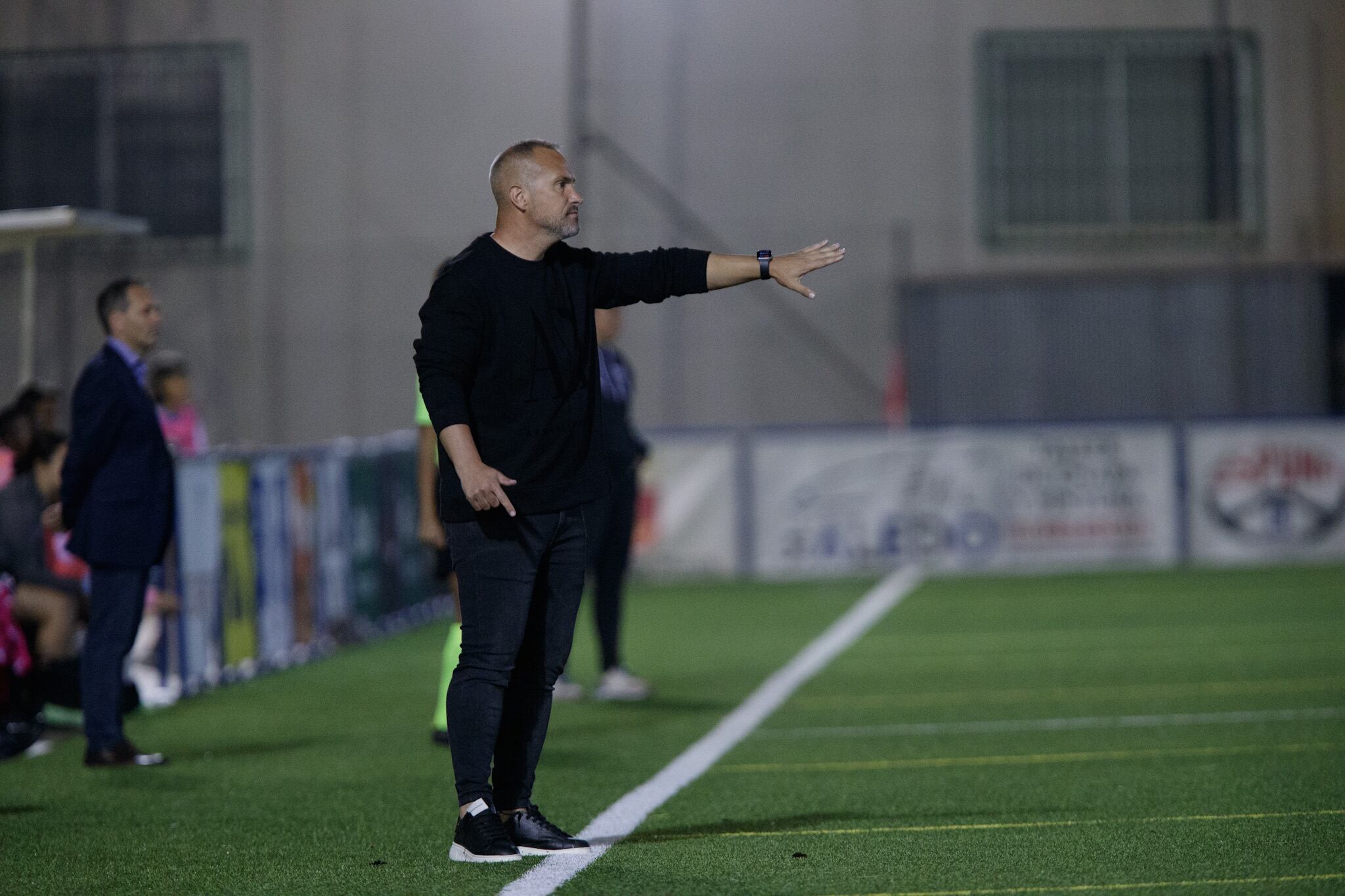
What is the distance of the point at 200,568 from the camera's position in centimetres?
1046

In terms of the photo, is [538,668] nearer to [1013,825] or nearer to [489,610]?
[489,610]

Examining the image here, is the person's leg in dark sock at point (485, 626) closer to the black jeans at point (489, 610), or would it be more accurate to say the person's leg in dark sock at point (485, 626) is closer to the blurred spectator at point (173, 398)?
the black jeans at point (489, 610)

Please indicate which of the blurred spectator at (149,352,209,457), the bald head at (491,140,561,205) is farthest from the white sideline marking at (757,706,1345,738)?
the blurred spectator at (149,352,209,457)

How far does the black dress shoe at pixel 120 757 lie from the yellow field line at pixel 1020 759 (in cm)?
226

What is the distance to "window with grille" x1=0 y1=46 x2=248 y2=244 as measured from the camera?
19.6 m

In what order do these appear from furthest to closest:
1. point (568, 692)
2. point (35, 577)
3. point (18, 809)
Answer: point (568, 692) < point (35, 577) < point (18, 809)

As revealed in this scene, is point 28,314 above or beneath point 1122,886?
above

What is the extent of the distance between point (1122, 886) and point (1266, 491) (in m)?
12.6

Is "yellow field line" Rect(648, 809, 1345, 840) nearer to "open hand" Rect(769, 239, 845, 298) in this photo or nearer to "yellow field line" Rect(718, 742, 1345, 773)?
"yellow field line" Rect(718, 742, 1345, 773)

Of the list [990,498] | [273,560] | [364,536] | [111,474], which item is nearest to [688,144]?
[990,498]

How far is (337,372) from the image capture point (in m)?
19.3

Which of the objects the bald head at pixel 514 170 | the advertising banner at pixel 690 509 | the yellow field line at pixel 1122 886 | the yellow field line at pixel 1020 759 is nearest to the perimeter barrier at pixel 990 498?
the advertising banner at pixel 690 509

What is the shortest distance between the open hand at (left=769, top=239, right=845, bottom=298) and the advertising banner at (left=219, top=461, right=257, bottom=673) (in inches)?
235

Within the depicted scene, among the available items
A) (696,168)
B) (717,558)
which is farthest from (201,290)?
(717,558)
